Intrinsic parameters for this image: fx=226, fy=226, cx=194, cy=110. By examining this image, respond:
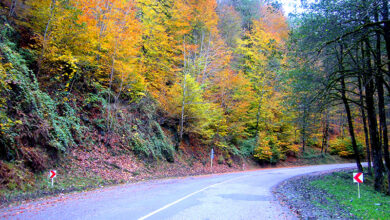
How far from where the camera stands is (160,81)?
20.3m

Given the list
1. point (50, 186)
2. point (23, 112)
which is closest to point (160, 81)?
point (23, 112)

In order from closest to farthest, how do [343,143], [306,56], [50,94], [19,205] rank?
[19,205] → [306,56] → [50,94] → [343,143]

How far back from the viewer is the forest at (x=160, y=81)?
901 cm

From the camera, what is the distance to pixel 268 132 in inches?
1120

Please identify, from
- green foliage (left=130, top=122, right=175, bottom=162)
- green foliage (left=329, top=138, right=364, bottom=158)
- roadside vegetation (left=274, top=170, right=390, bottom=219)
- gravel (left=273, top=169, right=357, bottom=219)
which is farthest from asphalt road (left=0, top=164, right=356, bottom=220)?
green foliage (left=329, top=138, right=364, bottom=158)

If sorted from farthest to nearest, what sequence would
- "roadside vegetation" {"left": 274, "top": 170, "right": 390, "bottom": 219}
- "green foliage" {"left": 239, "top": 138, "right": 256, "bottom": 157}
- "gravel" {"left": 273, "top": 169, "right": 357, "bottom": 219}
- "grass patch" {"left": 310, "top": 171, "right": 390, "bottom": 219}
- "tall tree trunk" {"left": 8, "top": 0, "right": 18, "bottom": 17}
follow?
"green foliage" {"left": 239, "top": 138, "right": 256, "bottom": 157} < "tall tree trunk" {"left": 8, "top": 0, "right": 18, "bottom": 17} < "grass patch" {"left": 310, "top": 171, "right": 390, "bottom": 219} < "roadside vegetation" {"left": 274, "top": 170, "right": 390, "bottom": 219} < "gravel" {"left": 273, "top": 169, "right": 357, "bottom": 219}

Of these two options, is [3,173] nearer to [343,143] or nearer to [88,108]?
[88,108]

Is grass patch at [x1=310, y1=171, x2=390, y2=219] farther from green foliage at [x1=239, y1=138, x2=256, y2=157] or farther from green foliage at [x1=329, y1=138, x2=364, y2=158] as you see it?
green foliage at [x1=329, y1=138, x2=364, y2=158]

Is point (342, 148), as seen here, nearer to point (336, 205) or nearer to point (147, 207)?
point (336, 205)

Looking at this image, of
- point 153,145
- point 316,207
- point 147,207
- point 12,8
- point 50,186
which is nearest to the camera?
point 147,207

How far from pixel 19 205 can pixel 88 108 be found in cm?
854

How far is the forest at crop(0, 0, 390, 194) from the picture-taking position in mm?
9008

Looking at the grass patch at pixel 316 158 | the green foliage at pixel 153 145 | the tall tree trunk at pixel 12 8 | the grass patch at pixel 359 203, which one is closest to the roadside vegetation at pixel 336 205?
the grass patch at pixel 359 203

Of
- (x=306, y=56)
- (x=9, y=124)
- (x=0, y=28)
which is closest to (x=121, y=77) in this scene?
(x=0, y=28)
